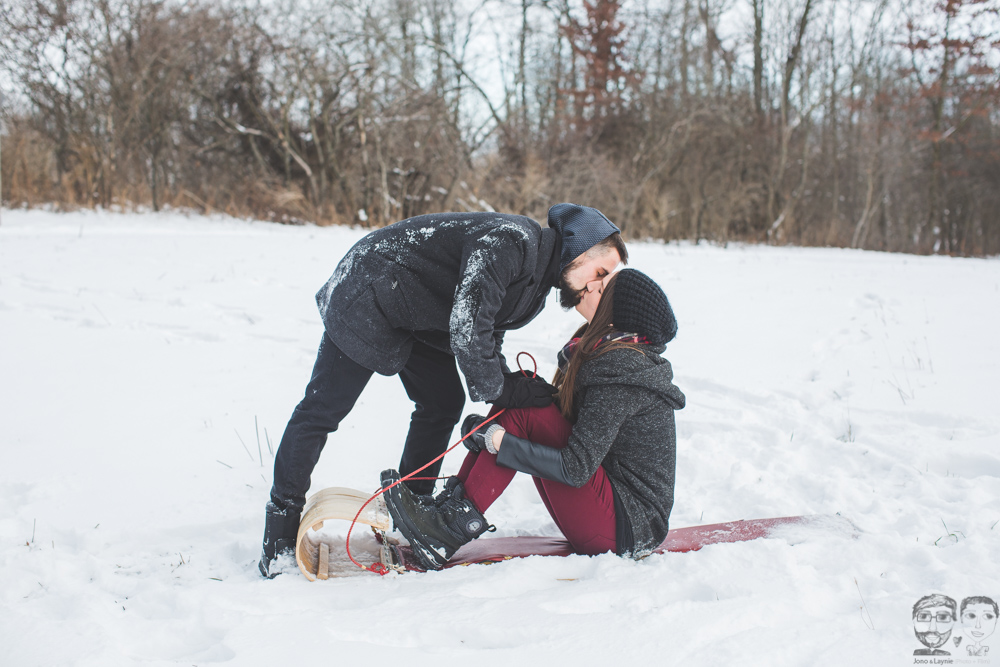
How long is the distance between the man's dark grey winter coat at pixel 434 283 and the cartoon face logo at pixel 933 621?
1350 millimetres

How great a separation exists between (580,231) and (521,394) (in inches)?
23.2

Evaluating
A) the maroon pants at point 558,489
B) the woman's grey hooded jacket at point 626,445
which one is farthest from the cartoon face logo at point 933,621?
the maroon pants at point 558,489

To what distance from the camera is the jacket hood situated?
2.09 meters

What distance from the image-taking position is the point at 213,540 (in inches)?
96.3

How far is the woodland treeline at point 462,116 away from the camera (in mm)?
10617

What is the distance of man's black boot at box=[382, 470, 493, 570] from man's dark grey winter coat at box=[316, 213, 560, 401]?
41 cm

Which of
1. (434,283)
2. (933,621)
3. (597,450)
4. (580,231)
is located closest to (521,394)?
(597,450)

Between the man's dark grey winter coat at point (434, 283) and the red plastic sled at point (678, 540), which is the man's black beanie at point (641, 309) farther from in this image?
the red plastic sled at point (678, 540)

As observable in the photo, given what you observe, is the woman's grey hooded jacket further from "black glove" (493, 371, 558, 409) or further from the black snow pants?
the black snow pants

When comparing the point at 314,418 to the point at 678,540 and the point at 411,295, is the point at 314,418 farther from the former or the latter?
the point at 678,540

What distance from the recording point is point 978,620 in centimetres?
179

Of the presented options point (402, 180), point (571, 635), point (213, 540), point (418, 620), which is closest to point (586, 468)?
point (571, 635)

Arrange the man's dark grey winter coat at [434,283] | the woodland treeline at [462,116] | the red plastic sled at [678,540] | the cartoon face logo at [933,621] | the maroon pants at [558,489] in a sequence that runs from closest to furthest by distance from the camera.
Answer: the cartoon face logo at [933,621] → the man's dark grey winter coat at [434,283] → the maroon pants at [558,489] → the red plastic sled at [678,540] → the woodland treeline at [462,116]

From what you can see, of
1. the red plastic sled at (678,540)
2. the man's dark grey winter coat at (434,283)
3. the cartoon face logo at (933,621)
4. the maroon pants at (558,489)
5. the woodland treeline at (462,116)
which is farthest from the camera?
the woodland treeline at (462,116)
